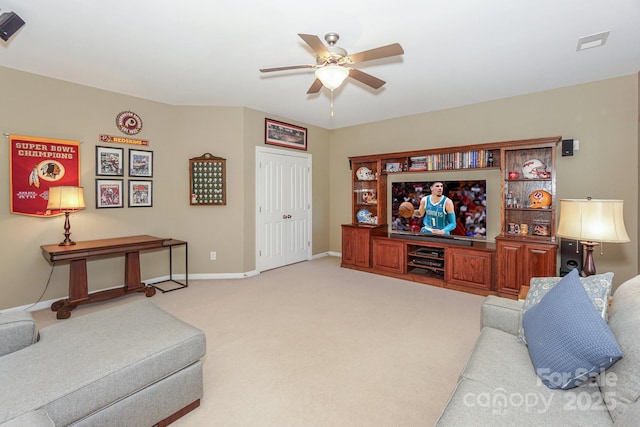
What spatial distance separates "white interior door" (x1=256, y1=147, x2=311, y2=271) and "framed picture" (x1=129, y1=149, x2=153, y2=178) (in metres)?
1.52

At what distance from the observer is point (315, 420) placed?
171cm

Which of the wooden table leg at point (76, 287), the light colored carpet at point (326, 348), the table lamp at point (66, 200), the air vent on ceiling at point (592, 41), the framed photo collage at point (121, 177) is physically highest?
the air vent on ceiling at point (592, 41)

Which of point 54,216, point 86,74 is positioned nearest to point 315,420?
point 54,216

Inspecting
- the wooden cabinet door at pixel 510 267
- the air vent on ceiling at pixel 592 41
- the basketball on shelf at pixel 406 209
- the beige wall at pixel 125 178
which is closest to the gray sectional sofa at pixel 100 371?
the beige wall at pixel 125 178

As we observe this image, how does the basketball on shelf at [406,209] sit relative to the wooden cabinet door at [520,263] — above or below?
above

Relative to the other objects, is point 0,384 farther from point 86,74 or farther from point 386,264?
point 386,264

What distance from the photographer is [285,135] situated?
5270mm

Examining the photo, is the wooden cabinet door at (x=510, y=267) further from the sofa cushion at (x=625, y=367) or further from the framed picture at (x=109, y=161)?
the framed picture at (x=109, y=161)

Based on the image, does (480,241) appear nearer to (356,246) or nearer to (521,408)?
(356,246)

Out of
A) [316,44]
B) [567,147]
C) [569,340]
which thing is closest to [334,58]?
[316,44]

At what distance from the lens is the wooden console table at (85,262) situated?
3.17 m

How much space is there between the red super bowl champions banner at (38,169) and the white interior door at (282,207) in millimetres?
2358

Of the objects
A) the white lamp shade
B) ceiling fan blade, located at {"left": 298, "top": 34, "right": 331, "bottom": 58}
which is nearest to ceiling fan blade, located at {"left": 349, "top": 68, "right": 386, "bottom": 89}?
the white lamp shade

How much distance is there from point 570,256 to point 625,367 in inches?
105
